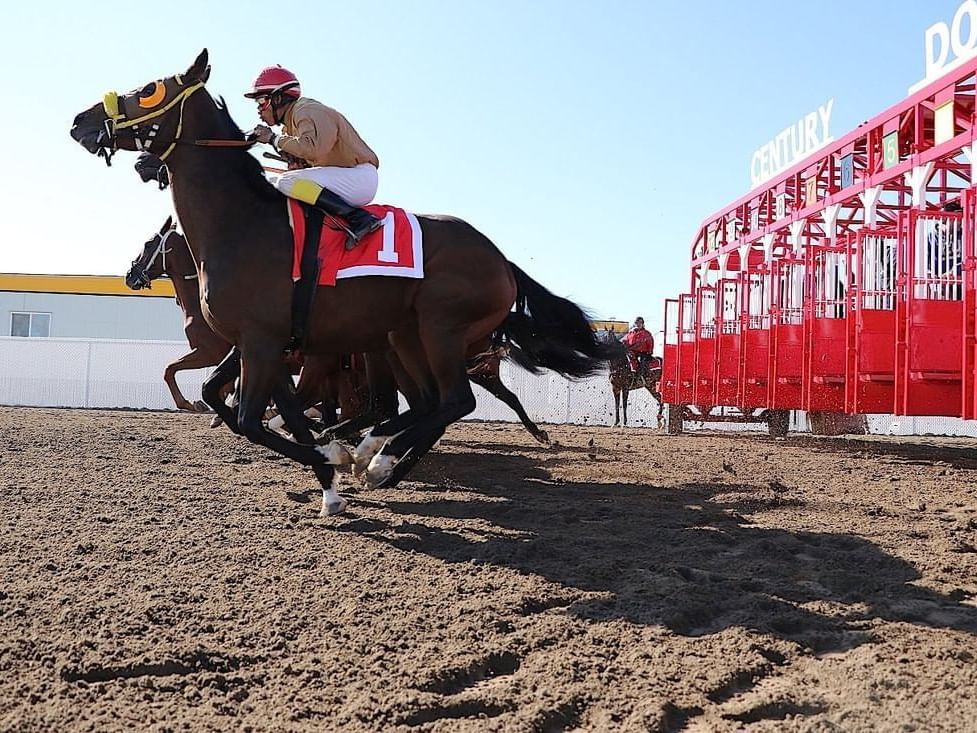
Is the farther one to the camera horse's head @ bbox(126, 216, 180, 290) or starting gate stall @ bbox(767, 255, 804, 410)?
starting gate stall @ bbox(767, 255, 804, 410)

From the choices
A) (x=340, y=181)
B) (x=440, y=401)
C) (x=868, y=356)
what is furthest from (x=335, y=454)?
(x=868, y=356)

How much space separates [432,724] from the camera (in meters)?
2.37

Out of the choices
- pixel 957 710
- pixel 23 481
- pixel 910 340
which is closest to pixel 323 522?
pixel 23 481

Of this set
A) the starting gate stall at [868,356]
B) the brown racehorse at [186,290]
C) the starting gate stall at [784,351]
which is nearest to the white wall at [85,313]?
the brown racehorse at [186,290]

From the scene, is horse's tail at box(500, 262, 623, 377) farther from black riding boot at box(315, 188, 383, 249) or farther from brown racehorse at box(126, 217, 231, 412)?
brown racehorse at box(126, 217, 231, 412)

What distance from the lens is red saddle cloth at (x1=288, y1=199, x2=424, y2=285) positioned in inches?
199

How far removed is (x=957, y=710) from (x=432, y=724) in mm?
1233

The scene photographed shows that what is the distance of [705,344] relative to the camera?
45.4 ft

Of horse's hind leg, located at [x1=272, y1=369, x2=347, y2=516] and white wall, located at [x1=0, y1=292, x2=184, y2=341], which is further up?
white wall, located at [x1=0, y1=292, x2=184, y2=341]

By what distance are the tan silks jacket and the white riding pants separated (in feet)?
0.24

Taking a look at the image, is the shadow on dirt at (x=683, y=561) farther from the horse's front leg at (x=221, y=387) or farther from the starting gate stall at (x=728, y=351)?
the starting gate stall at (x=728, y=351)

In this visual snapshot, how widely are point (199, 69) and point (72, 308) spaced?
93.4 ft

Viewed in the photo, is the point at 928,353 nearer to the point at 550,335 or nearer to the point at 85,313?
the point at 550,335

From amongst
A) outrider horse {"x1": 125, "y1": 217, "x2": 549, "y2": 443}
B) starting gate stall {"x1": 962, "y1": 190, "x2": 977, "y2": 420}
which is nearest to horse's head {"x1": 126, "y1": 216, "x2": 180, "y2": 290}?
outrider horse {"x1": 125, "y1": 217, "x2": 549, "y2": 443}
